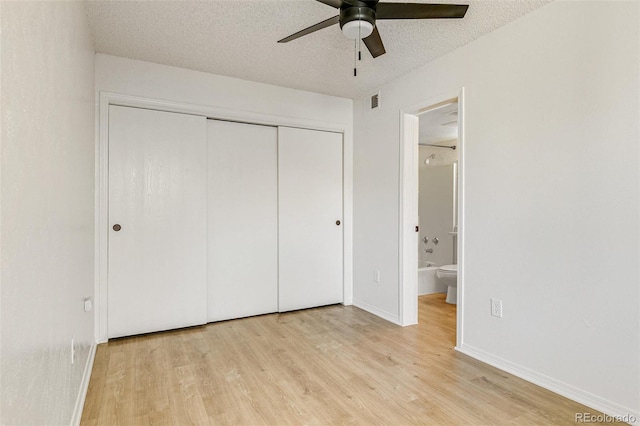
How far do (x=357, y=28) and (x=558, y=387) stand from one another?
235cm

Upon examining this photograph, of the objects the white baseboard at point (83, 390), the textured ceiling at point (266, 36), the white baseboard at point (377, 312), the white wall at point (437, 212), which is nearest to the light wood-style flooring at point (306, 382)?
the white baseboard at point (83, 390)

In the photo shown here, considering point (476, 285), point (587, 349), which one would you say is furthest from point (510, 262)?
point (587, 349)

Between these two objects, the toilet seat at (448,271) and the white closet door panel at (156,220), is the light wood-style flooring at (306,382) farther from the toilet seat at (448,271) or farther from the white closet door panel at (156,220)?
the toilet seat at (448,271)

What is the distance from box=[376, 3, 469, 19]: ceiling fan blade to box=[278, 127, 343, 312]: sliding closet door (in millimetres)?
2010

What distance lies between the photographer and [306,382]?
2260mm

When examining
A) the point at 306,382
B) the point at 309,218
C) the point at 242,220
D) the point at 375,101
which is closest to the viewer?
the point at 306,382

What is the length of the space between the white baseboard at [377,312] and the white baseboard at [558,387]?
2.54ft

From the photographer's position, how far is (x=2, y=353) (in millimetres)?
793

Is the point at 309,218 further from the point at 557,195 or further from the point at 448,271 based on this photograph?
the point at 557,195

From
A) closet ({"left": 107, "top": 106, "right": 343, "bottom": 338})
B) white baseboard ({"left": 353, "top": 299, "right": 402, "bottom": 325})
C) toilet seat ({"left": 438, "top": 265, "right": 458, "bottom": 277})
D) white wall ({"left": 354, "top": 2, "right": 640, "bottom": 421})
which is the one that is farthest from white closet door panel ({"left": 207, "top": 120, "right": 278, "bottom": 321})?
toilet seat ({"left": 438, "top": 265, "right": 458, "bottom": 277})

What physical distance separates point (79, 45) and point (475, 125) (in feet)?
8.59

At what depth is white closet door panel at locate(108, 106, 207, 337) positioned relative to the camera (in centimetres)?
296

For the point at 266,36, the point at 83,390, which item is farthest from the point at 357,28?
the point at 83,390

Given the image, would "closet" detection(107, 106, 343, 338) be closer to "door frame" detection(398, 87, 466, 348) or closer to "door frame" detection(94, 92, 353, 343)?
"door frame" detection(94, 92, 353, 343)
